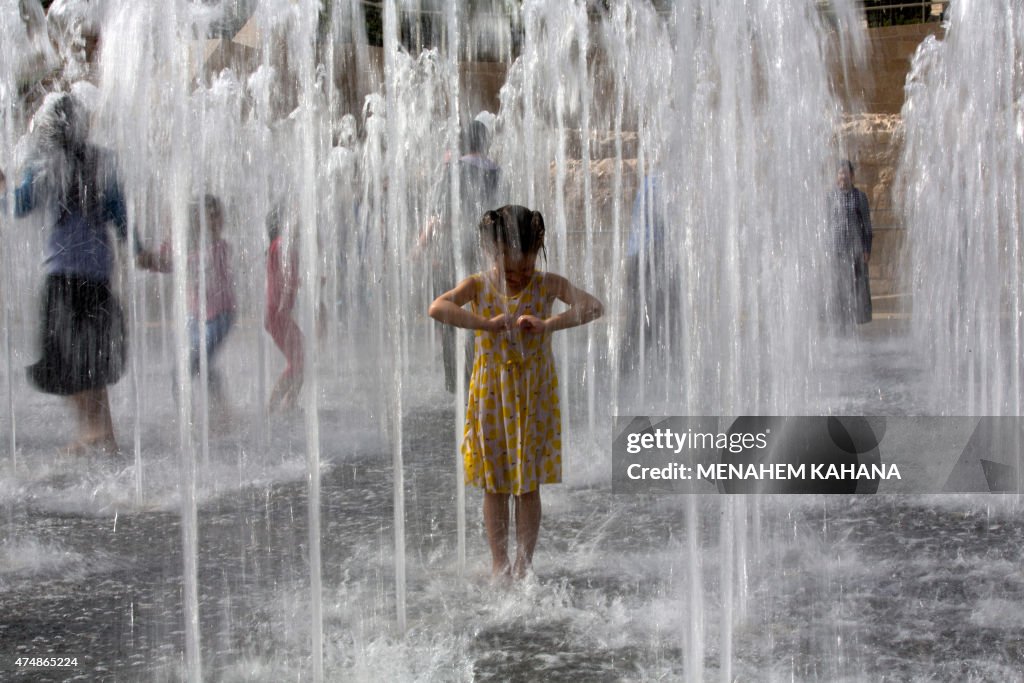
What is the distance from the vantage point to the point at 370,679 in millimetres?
2732

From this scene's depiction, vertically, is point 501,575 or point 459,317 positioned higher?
point 459,317

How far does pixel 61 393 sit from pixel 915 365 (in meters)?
6.74

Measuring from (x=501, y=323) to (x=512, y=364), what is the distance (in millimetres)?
123

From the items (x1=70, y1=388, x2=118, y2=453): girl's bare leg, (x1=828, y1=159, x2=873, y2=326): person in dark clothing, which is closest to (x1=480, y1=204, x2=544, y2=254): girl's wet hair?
(x1=70, y1=388, x2=118, y2=453): girl's bare leg

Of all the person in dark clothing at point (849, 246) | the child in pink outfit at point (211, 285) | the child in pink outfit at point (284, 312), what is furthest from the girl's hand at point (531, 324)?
the person in dark clothing at point (849, 246)

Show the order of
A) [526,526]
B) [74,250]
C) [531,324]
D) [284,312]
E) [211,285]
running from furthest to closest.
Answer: [284,312] < [211,285] < [74,250] < [526,526] < [531,324]

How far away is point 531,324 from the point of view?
3045 millimetres

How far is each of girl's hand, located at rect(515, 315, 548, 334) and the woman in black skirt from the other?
2548mm

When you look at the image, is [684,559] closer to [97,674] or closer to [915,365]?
[97,674]

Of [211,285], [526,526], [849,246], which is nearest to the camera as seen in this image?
[526,526]

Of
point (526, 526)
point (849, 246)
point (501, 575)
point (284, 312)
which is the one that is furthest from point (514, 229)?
point (849, 246)

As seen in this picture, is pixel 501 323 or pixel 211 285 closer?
pixel 501 323

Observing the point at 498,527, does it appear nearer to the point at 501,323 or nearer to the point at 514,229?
the point at 501,323

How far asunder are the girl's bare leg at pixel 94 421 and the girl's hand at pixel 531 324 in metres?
2.75
